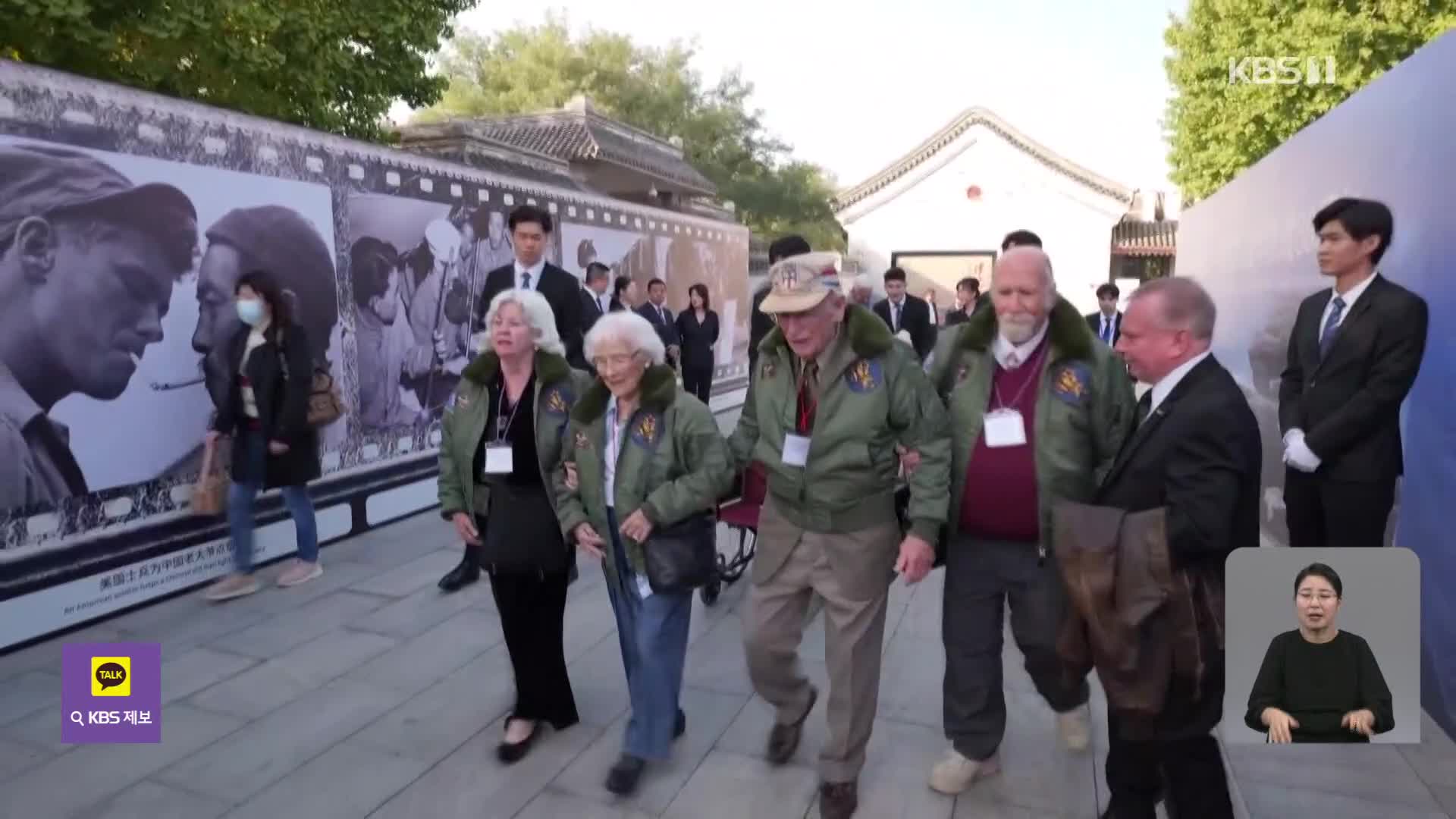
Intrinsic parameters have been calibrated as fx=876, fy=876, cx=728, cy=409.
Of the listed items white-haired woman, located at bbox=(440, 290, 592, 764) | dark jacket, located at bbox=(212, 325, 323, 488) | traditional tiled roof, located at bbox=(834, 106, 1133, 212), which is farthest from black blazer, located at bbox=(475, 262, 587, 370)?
traditional tiled roof, located at bbox=(834, 106, 1133, 212)

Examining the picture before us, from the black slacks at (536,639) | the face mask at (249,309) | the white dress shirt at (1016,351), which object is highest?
the face mask at (249,309)

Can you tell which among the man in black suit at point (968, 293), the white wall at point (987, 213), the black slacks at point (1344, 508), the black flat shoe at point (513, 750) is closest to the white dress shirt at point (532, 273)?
the black flat shoe at point (513, 750)

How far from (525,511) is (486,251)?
5.17 m

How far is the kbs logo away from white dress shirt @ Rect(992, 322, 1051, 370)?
14.9 metres

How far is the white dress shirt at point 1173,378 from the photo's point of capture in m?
2.07

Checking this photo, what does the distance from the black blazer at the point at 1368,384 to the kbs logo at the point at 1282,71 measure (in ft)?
44.4

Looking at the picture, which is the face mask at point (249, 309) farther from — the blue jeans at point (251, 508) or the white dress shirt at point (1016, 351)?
the white dress shirt at point (1016, 351)

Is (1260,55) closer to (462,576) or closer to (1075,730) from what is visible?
→ (1075,730)

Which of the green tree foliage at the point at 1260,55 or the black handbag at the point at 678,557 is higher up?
the green tree foliage at the point at 1260,55

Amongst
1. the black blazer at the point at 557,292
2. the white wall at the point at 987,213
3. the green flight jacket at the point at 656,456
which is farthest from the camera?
the white wall at the point at 987,213

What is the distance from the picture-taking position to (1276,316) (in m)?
5.60

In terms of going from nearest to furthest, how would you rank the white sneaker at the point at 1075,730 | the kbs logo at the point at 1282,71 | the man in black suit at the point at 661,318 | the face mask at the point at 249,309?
the white sneaker at the point at 1075,730 → the face mask at the point at 249,309 → the man in black suit at the point at 661,318 → the kbs logo at the point at 1282,71

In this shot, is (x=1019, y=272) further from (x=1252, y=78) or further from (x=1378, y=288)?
(x=1252, y=78)

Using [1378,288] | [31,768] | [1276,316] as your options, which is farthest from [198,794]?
[1276,316]
